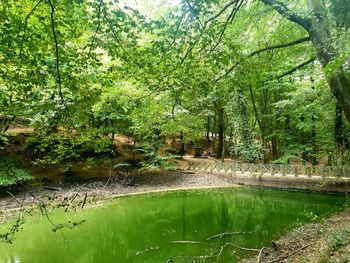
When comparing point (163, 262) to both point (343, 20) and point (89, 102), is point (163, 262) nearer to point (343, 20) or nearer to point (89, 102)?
point (89, 102)

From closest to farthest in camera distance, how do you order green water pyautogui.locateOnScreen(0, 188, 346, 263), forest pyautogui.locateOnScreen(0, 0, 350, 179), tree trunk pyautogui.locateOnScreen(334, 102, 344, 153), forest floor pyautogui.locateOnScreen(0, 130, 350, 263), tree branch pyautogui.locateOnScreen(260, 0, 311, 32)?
forest pyautogui.locateOnScreen(0, 0, 350, 179)
tree branch pyautogui.locateOnScreen(260, 0, 311, 32)
forest floor pyautogui.locateOnScreen(0, 130, 350, 263)
green water pyautogui.locateOnScreen(0, 188, 346, 263)
tree trunk pyautogui.locateOnScreen(334, 102, 344, 153)

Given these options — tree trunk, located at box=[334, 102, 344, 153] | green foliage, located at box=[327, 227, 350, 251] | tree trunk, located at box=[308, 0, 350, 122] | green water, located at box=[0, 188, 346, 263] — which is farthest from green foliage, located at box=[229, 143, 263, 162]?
tree trunk, located at box=[308, 0, 350, 122]

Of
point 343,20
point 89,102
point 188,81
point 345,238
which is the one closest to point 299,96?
point 343,20

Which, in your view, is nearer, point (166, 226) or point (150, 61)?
point (150, 61)

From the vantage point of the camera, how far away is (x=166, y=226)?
11.4 metres

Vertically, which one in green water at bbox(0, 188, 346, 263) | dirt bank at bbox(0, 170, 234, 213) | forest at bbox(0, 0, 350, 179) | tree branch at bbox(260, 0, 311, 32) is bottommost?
green water at bbox(0, 188, 346, 263)

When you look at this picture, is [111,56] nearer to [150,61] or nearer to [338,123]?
[150,61]

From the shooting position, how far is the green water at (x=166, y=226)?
8.53 meters

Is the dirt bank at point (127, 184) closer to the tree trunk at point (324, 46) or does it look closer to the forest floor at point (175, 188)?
the forest floor at point (175, 188)

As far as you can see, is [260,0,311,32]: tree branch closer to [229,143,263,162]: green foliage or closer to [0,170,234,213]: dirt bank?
[0,170,234,213]: dirt bank

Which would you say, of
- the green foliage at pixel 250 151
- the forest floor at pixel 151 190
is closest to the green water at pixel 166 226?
the forest floor at pixel 151 190

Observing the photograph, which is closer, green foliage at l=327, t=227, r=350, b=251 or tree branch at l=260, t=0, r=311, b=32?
green foliage at l=327, t=227, r=350, b=251

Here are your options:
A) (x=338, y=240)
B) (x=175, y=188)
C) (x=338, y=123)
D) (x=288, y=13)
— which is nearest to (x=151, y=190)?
(x=175, y=188)

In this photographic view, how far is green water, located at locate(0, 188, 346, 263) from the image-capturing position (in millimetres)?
8531
